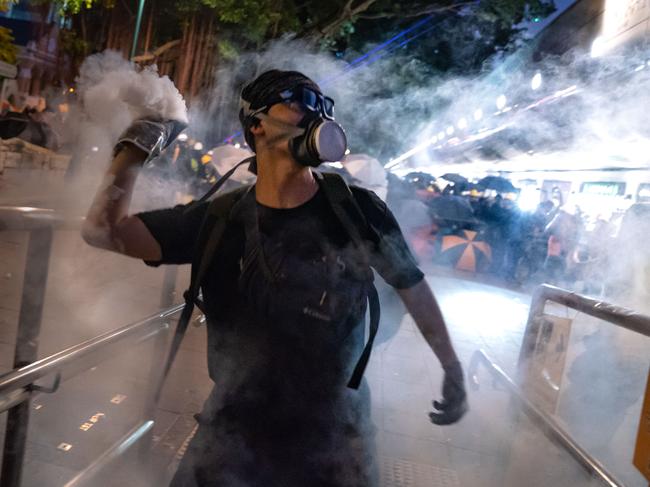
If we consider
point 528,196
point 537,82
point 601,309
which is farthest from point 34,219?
point 528,196

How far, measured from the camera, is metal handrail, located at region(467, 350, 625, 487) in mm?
2125

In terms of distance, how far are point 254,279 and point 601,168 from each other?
11746 millimetres

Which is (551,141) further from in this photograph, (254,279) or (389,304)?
(254,279)

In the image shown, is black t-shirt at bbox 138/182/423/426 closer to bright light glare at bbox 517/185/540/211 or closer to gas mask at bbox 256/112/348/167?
gas mask at bbox 256/112/348/167

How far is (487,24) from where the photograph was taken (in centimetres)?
1298

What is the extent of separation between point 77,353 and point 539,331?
92.1 inches

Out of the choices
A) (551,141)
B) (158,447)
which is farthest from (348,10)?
(158,447)

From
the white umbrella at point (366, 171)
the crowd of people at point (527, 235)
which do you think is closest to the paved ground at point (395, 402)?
the white umbrella at point (366, 171)

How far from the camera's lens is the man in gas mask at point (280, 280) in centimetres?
147

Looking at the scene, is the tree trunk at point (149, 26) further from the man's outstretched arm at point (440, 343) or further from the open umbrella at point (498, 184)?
the man's outstretched arm at point (440, 343)

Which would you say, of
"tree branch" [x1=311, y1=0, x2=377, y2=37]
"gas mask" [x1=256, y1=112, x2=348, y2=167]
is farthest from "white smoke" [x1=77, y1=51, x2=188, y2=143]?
"tree branch" [x1=311, y1=0, x2=377, y2=37]

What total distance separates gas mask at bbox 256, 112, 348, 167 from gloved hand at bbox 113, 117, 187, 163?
27 centimetres

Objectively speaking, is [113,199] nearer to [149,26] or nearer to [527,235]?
[149,26]

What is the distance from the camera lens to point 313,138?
4.75 feet
